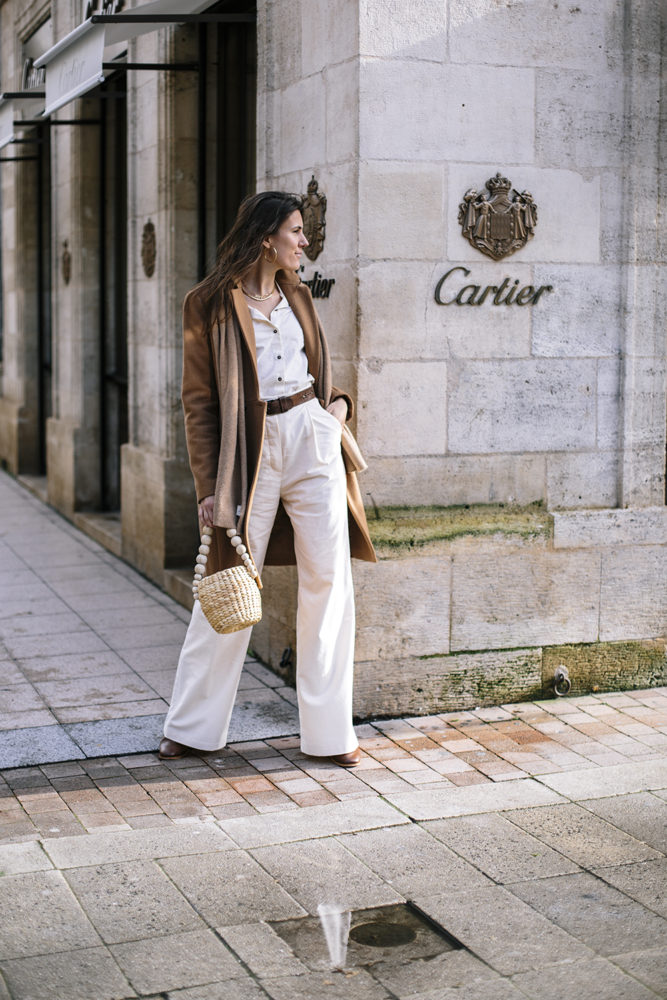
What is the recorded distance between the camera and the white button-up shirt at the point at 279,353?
17.5ft

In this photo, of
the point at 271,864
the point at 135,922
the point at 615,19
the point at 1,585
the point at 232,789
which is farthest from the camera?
the point at 1,585

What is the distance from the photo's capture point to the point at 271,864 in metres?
4.46

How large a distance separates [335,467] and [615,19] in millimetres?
2604

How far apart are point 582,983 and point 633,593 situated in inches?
122

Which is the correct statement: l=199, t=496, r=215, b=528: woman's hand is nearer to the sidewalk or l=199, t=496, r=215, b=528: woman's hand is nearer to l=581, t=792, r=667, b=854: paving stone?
the sidewalk

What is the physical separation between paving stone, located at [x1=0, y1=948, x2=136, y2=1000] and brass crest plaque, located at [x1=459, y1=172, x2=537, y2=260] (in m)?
3.54

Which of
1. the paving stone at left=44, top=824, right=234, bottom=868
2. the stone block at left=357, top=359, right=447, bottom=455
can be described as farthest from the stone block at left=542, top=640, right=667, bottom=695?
the paving stone at left=44, top=824, right=234, bottom=868

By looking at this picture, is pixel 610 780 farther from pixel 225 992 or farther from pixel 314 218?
pixel 314 218

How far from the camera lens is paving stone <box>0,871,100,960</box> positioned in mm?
3854

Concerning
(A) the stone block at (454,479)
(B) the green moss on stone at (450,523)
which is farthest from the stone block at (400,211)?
(B) the green moss on stone at (450,523)

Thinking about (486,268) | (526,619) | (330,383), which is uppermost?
(486,268)

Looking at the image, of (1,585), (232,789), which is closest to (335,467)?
(232,789)

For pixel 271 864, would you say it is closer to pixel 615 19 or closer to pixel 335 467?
pixel 335 467

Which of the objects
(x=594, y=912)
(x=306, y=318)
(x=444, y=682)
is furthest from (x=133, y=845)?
(x=306, y=318)
